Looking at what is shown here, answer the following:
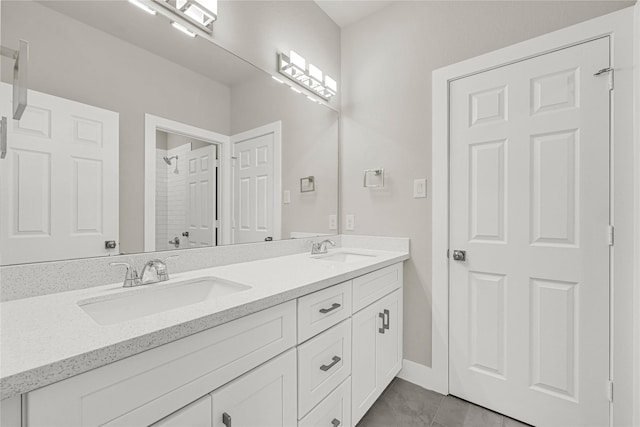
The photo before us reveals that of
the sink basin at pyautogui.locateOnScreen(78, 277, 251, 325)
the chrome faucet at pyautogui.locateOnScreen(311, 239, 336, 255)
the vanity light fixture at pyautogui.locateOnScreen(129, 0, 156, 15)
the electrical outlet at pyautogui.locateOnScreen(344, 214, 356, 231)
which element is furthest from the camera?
the electrical outlet at pyautogui.locateOnScreen(344, 214, 356, 231)

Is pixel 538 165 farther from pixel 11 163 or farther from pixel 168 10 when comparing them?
pixel 11 163

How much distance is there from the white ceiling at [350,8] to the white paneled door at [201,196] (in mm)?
1493

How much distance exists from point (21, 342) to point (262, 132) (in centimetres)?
137

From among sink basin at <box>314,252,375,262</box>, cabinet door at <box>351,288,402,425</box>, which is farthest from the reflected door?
cabinet door at <box>351,288,402,425</box>

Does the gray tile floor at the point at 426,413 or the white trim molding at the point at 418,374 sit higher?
the white trim molding at the point at 418,374

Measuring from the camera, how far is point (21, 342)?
58 centimetres

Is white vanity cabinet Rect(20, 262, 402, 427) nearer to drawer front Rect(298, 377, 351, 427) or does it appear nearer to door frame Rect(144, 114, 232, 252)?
drawer front Rect(298, 377, 351, 427)

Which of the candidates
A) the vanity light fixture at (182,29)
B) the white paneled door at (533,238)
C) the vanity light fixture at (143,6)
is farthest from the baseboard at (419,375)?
the vanity light fixture at (143,6)

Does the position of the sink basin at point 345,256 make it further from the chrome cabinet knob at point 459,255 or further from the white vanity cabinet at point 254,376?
the chrome cabinet knob at point 459,255

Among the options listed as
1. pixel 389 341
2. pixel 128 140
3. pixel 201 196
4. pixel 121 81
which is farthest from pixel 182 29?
pixel 389 341

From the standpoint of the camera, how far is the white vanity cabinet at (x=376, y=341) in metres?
1.38

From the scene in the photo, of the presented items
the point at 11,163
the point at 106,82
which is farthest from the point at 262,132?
the point at 11,163

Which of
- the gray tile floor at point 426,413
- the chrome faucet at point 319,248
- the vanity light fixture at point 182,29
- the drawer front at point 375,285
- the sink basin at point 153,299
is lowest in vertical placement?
the gray tile floor at point 426,413

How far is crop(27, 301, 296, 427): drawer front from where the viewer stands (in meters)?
0.53
